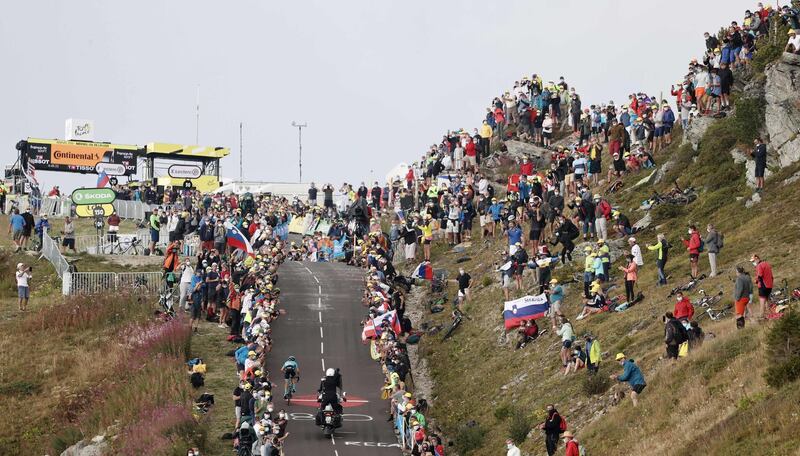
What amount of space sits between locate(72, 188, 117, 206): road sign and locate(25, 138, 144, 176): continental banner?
3741 centimetres

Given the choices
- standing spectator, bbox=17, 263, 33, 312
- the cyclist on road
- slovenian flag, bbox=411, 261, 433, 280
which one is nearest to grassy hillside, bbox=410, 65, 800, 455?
slovenian flag, bbox=411, 261, 433, 280

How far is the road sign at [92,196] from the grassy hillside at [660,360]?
16151 mm

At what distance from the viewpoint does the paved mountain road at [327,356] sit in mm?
35344

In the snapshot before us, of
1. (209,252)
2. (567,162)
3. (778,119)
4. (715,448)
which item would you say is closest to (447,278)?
(567,162)

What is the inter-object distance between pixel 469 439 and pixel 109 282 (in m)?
21.5

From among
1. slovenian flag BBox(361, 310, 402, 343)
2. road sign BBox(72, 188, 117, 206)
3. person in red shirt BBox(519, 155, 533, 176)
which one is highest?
person in red shirt BBox(519, 155, 533, 176)

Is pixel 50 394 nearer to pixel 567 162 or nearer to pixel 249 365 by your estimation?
pixel 249 365

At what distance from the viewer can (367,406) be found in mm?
38406

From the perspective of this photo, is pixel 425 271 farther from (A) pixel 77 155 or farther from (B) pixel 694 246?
(A) pixel 77 155

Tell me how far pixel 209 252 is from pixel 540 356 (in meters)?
13.8

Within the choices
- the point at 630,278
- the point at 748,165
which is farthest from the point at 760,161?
the point at 630,278

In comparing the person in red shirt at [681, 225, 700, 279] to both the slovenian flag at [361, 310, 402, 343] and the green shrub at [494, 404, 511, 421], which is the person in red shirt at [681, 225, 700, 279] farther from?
the slovenian flag at [361, 310, 402, 343]

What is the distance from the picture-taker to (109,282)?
171 ft

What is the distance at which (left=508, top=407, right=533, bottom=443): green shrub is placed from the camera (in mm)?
34250
